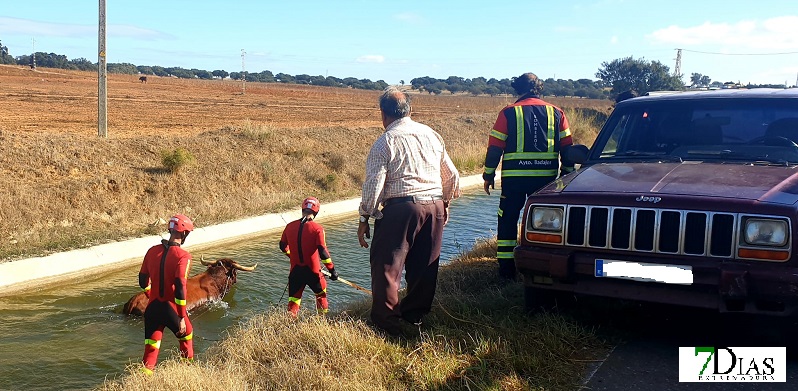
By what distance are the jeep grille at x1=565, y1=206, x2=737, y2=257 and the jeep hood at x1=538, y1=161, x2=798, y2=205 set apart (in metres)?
0.19

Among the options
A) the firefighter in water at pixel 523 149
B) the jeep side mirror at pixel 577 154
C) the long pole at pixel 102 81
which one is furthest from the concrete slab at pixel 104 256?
the jeep side mirror at pixel 577 154

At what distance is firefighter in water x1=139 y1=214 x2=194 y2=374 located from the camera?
6.09 meters

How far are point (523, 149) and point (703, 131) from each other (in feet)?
5.31

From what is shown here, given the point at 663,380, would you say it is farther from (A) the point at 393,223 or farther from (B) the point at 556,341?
(A) the point at 393,223

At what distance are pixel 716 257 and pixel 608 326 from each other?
3.94 feet

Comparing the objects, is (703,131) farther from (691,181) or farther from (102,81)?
(102,81)

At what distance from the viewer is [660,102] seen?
664 cm

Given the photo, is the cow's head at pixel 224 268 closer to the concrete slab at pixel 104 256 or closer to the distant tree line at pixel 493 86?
the concrete slab at pixel 104 256

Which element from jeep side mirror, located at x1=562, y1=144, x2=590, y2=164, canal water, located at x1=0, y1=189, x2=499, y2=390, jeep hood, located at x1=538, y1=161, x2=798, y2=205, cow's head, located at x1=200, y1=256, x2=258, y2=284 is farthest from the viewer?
cow's head, located at x1=200, y1=256, x2=258, y2=284

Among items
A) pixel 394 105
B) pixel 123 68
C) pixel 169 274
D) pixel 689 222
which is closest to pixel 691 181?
pixel 689 222

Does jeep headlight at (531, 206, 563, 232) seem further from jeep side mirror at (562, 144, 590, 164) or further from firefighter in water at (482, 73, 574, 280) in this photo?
firefighter in water at (482, 73, 574, 280)

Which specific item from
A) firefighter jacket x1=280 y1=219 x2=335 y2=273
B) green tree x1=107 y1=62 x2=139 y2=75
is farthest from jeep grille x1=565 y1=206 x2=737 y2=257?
green tree x1=107 y1=62 x2=139 y2=75

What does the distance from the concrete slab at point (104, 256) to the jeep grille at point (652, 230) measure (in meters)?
7.75

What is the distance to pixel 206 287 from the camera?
8.74m
